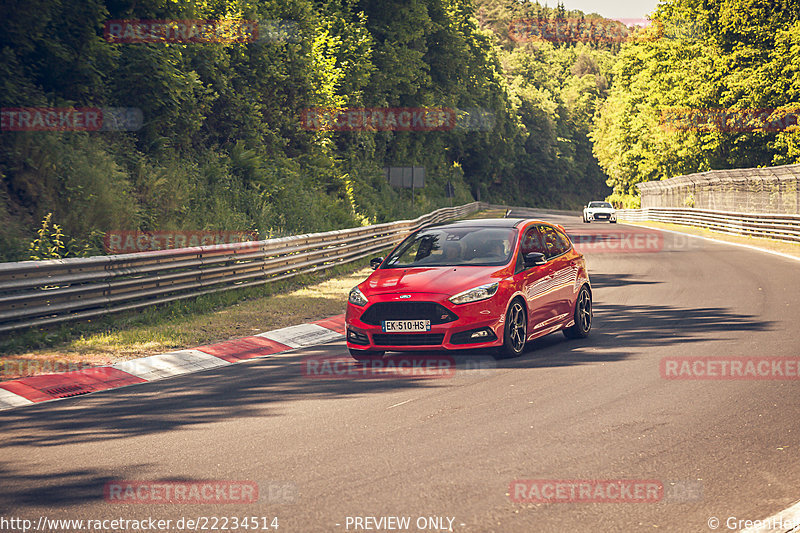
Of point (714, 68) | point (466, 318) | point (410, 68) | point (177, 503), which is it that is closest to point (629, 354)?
point (466, 318)

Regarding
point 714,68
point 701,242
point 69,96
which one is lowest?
point 701,242

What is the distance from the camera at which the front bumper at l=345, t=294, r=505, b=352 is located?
32.2 ft

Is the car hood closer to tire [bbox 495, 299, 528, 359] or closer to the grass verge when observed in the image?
tire [bbox 495, 299, 528, 359]

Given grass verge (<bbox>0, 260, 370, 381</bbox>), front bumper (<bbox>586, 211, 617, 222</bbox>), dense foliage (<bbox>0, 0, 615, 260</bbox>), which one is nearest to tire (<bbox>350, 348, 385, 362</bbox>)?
grass verge (<bbox>0, 260, 370, 381</bbox>)

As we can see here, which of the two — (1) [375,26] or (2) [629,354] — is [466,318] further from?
(1) [375,26]

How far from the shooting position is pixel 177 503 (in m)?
5.36

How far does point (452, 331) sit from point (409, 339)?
503mm

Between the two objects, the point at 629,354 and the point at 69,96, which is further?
the point at 69,96

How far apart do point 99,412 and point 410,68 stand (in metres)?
45.5

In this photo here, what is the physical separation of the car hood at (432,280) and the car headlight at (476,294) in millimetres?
58

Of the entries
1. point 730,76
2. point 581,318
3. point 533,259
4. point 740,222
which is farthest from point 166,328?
point 730,76

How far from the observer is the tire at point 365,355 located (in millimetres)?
10313

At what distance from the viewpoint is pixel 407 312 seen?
32.7 ft

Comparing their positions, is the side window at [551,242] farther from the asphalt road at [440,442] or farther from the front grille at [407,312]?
the front grille at [407,312]
